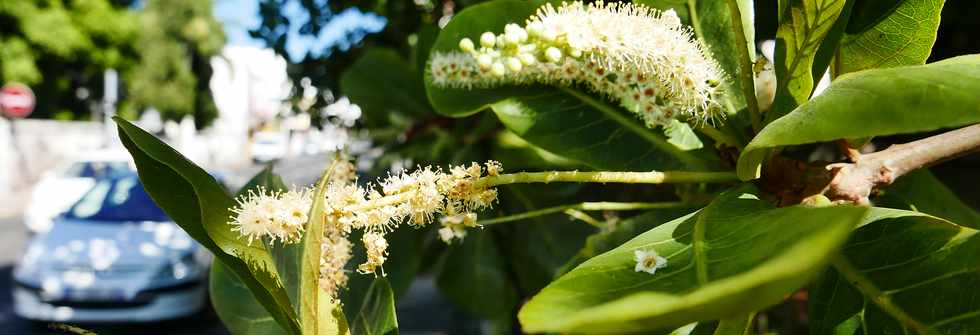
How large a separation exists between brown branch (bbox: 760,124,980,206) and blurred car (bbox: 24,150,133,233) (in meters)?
7.26

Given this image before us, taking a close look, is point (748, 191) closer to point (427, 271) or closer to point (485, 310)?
point (485, 310)

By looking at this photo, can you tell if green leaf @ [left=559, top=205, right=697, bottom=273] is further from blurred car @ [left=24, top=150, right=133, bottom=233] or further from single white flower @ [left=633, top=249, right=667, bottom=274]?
blurred car @ [left=24, top=150, right=133, bottom=233]

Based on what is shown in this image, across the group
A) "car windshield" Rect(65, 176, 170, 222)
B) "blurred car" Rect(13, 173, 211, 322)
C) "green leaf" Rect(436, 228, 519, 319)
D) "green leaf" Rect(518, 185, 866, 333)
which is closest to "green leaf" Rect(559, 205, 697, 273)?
"green leaf" Rect(518, 185, 866, 333)

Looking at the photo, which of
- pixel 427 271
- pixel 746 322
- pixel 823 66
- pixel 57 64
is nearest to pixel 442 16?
pixel 427 271

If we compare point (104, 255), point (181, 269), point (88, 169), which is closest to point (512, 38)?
point (181, 269)

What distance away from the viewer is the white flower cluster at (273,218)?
0.60m

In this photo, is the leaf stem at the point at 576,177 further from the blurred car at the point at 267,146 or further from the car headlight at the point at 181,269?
the blurred car at the point at 267,146

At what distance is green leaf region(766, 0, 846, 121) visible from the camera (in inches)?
23.8

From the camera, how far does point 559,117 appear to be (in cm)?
87

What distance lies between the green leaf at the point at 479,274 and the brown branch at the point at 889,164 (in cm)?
114

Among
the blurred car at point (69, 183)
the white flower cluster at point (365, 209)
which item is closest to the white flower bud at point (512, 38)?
the white flower cluster at point (365, 209)

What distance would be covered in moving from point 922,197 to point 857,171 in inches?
11.5

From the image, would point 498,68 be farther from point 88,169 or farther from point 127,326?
point 88,169

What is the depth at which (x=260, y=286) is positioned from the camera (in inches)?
22.5
